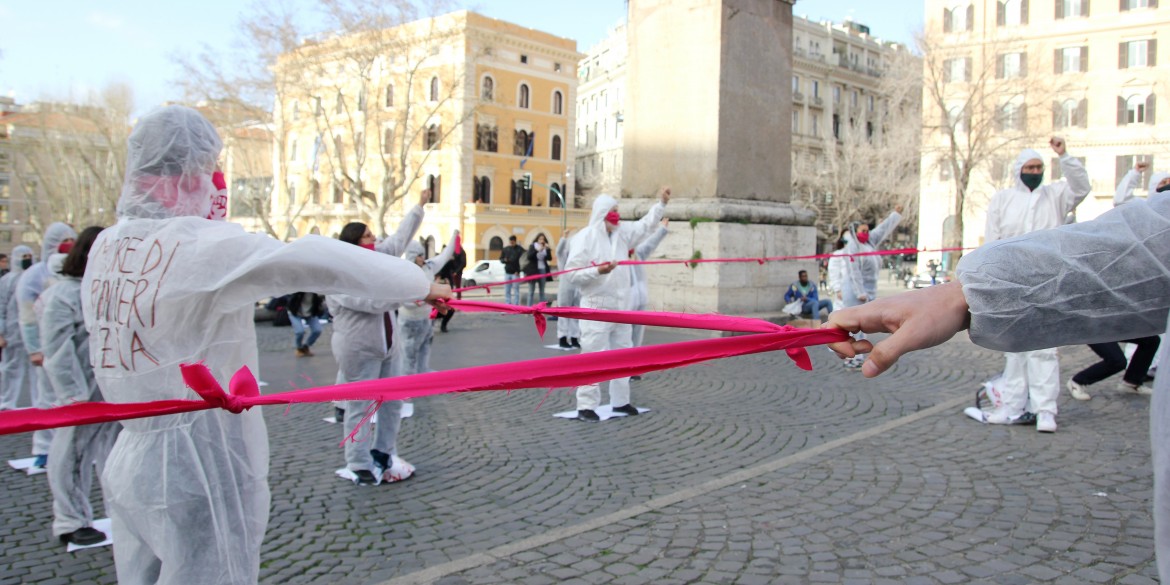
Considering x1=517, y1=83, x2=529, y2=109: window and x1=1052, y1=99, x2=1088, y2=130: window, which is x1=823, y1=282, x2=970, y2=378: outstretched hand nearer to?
x1=1052, y1=99, x2=1088, y2=130: window

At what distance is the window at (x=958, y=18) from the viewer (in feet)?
155

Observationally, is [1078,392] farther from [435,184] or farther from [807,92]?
[807,92]

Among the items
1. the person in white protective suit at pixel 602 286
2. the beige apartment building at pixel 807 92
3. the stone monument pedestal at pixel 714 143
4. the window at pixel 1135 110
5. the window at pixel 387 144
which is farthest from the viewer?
the beige apartment building at pixel 807 92

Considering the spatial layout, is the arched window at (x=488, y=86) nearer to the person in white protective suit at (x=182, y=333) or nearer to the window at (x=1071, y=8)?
the window at (x=1071, y=8)

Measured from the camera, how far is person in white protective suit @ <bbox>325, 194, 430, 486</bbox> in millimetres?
5125

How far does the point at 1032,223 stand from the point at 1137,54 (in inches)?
1938

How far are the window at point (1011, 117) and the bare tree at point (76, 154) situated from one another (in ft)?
149

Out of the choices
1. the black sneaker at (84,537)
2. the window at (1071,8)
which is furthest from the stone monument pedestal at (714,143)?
the window at (1071,8)

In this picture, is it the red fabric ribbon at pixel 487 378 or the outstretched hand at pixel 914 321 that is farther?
the red fabric ribbon at pixel 487 378

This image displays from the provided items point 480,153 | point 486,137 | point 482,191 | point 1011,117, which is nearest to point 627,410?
point 1011,117

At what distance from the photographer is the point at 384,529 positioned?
4301 mm

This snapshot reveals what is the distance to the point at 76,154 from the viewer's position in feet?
168

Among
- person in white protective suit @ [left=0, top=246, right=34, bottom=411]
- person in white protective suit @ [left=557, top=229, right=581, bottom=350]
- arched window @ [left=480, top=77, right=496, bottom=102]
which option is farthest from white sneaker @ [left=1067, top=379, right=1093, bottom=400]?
arched window @ [left=480, top=77, right=496, bottom=102]

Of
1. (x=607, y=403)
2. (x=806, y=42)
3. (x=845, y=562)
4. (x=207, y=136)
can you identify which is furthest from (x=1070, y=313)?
(x=806, y=42)
